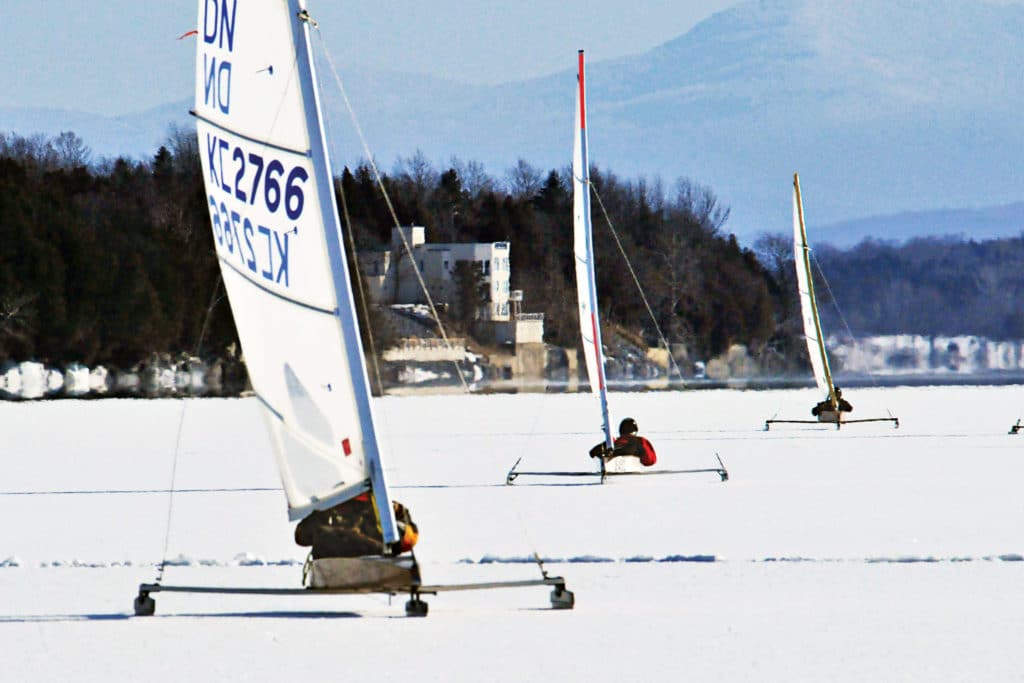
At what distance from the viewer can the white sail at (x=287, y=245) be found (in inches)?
356

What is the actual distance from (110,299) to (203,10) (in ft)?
229

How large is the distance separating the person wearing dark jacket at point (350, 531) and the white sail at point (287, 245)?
12 cm

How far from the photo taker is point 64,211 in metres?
80.8

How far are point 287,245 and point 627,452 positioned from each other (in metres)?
9.64

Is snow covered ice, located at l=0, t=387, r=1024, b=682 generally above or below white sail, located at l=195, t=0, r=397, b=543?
below

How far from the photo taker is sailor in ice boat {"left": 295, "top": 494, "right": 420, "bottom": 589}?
30.9ft

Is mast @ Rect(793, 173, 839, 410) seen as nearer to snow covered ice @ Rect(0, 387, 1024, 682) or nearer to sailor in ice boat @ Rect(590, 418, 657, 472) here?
snow covered ice @ Rect(0, 387, 1024, 682)

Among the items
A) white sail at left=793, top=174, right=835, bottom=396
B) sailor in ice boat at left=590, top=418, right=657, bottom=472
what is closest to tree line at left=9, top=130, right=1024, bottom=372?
white sail at left=793, top=174, right=835, bottom=396

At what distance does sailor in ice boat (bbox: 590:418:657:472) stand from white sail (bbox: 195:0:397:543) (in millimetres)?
8986

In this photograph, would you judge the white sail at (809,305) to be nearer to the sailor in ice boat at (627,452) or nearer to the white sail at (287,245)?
the sailor in ice boat at (627,452)

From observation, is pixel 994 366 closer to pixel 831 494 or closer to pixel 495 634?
pixel 831 494

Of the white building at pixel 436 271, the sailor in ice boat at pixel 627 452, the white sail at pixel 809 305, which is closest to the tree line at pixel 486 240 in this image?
the white building at pixel 436 271

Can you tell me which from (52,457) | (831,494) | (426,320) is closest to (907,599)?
(831,494)

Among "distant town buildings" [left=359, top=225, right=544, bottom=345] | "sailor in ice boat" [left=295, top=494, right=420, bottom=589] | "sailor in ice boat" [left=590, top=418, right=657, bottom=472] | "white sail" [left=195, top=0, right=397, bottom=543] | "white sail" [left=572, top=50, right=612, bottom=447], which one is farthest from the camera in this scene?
Answer: "distant town buildings" [left=359, top=225, right=544, bottom=345]
